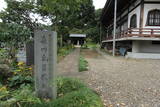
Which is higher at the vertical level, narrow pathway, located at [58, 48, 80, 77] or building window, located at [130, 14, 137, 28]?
building window, located at [130, 14, 137, 28]

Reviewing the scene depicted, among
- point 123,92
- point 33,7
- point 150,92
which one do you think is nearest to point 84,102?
point 123,92

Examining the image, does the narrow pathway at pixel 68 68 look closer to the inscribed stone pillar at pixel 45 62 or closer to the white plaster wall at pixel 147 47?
the inscribed stone pillar at pixel 45 62

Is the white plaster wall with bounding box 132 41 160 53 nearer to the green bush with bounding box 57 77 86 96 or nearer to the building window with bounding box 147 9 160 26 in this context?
the building window with bounding box 147 9 160 26

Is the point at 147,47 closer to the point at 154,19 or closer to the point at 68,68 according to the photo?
the point at 154,19

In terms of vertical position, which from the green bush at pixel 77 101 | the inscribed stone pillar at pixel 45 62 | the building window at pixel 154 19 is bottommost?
the green bush at pixel 77 101

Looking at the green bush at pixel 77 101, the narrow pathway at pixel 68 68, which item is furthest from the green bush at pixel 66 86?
the narrow pathway at pixel 68 68

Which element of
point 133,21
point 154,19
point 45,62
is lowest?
point 45,62

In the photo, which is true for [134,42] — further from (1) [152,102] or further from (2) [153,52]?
(1) [152,102]

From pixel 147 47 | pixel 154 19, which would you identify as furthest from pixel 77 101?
pixel 154 19

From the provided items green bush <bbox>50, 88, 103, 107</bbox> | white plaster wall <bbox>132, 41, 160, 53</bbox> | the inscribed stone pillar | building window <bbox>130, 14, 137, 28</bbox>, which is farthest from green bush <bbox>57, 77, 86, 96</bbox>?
building window <bbox>130, 14, 137, 28</bbox>

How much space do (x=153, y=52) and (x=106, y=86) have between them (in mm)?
9335

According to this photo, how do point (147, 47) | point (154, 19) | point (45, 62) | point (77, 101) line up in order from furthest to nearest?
point (147, 47) → point (154, 19) → point (45, 62) → point (77, 101)

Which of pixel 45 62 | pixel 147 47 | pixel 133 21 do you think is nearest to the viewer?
pixel 45 62

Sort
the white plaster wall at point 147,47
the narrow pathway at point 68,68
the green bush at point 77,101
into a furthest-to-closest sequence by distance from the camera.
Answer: the white plaster wall at point 147,47, the narrow pathway at point 68,68, the green bush at point 77,101
